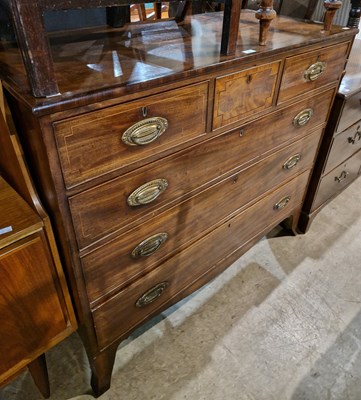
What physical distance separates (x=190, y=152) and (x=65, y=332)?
2.07ft

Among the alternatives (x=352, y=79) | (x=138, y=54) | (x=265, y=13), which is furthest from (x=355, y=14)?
(x=138, y=54)

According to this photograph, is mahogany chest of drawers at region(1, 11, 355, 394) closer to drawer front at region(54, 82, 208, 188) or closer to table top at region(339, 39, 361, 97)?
drawer front at region(54, 82, 208, 188)

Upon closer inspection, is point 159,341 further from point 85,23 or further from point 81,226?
point 85,23

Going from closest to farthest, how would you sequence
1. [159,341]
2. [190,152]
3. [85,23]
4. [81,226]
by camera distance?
[81,226]
[190,152]
[85,23]
[159,341]

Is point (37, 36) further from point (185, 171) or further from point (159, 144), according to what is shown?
point (185, 171)

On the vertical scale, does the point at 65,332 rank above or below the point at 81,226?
below

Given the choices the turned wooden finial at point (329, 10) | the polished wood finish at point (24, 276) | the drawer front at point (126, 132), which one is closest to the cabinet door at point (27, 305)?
the polished wood finish at point (24, 276)

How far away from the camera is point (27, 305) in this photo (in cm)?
84

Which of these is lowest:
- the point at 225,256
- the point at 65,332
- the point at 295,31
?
the point at 225,256

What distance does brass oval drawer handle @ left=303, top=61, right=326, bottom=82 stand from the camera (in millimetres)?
1092

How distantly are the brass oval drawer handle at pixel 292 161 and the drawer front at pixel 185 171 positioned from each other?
0.30 feet

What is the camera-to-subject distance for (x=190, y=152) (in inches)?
35.4

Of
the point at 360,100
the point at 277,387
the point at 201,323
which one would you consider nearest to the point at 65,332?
the point at 201,323

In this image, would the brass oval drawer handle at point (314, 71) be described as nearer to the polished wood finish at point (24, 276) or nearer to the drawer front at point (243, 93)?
the drawer front at point (243, 93)
